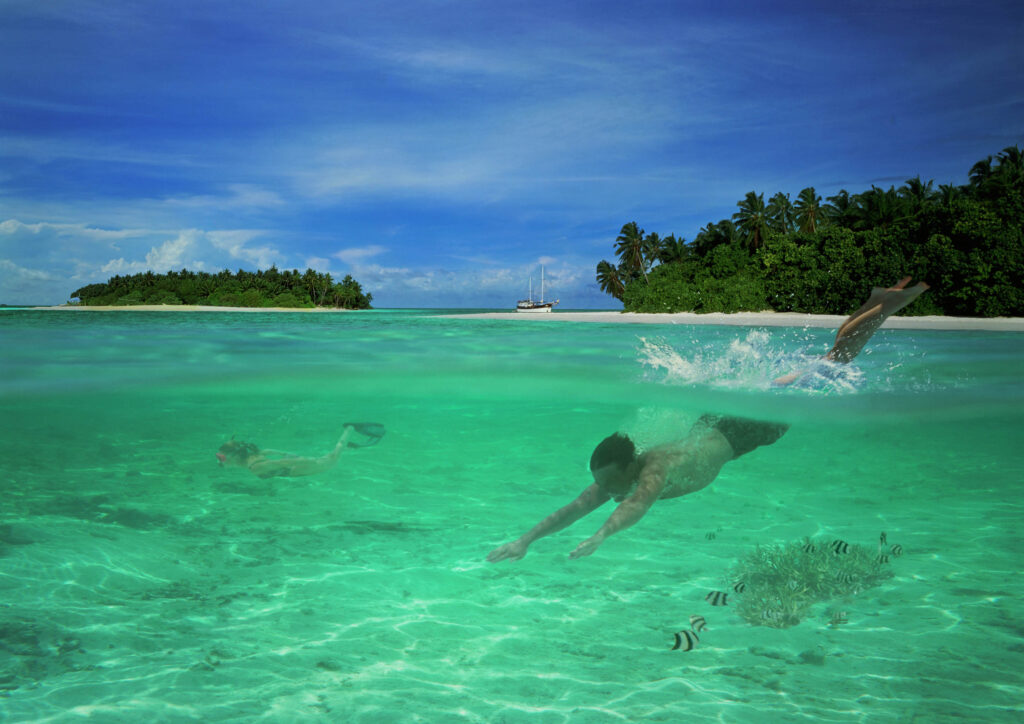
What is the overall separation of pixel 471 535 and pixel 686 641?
4.78m

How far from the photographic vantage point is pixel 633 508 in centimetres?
604

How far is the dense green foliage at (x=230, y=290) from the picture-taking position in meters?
108

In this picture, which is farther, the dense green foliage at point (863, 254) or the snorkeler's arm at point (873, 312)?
the dense green foliage at point (863, 254)

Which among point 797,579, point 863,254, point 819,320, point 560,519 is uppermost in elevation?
point 863,254

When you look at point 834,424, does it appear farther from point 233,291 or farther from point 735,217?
point 233,291

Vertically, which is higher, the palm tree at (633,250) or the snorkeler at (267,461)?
the palm tree at (633,250)

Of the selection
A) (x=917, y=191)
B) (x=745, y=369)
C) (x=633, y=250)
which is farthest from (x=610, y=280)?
(x=745, y=369)

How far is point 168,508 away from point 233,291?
351 feet

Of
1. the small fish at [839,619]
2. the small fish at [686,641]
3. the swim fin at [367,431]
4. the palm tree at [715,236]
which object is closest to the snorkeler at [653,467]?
the small fish at [686,641]

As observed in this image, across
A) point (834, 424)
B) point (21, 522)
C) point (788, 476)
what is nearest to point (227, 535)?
point (21, 522)

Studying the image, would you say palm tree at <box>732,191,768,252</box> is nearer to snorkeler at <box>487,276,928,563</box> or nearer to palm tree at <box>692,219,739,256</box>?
palm tree at <box>692,219,739,256</box>

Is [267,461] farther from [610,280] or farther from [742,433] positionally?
[610,280]

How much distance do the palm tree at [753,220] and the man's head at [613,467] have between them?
73.1 metres

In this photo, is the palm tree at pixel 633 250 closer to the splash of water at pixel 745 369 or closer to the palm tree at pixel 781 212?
the palm tree at pixel 781 212
